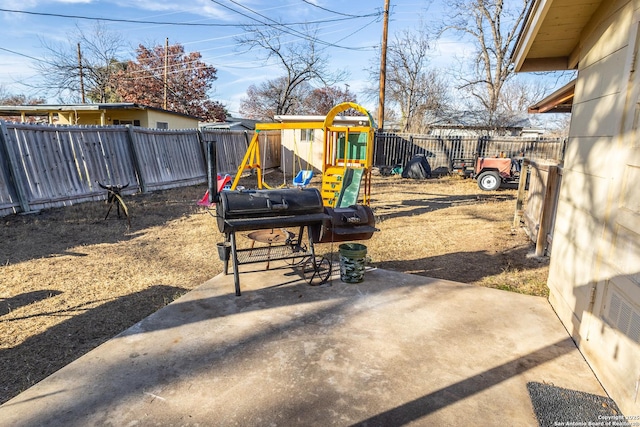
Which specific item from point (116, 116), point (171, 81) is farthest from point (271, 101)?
point (116, 116)

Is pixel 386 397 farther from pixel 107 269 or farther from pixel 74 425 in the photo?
pixel 107 269

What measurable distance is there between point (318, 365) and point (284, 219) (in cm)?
154

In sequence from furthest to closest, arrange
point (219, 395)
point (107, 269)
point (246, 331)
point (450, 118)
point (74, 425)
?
1. point (450, 118)
2. point (107, 269)
3. point (246, 331)
4. point (219, 395)
5. point (74, 425)

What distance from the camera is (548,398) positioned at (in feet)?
7.03

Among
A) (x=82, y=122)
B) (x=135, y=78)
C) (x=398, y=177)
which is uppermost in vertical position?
(x=135, y=78)

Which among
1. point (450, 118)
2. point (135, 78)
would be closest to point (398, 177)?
point (450, 118)

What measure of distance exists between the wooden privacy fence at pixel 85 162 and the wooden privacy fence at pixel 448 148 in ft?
30.3

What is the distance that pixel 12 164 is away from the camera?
684cm

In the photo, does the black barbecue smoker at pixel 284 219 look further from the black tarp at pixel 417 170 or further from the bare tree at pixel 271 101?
the bare tree at pixel 271 101

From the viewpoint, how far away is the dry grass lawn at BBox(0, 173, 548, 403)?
3.12 m

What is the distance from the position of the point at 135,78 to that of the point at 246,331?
3092 centimetres

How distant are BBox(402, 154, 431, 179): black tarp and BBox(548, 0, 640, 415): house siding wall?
1231 cm

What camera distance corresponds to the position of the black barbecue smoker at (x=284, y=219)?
345 cm

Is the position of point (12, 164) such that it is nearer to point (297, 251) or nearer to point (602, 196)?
point (297, 251)
